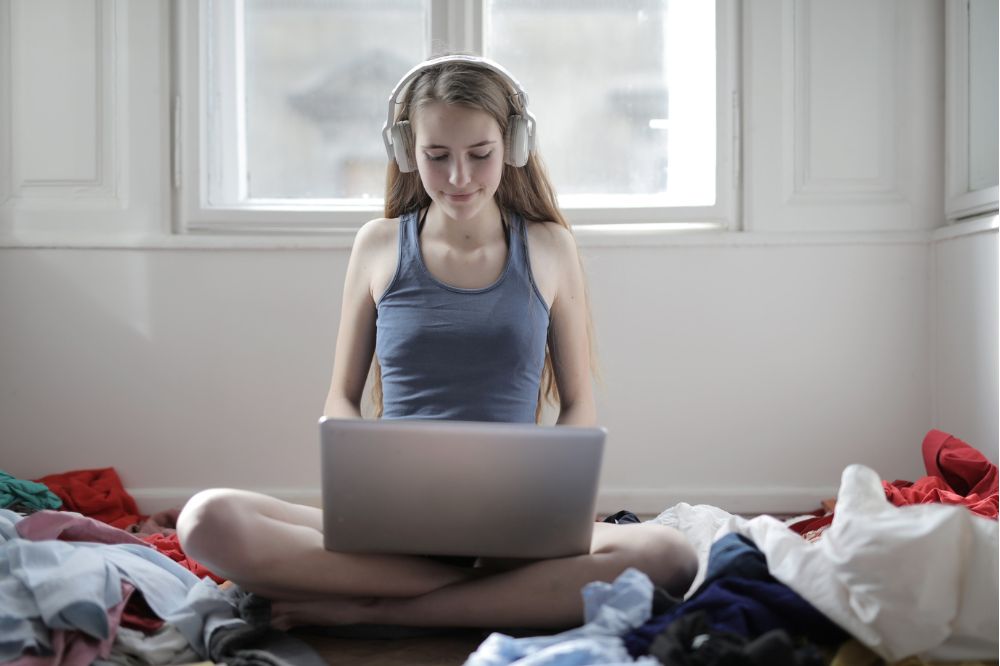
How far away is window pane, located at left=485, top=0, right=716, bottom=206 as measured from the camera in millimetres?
2607

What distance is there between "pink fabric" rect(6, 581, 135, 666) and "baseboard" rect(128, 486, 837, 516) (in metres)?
1.23

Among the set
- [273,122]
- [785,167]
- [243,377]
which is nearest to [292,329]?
[243,377]

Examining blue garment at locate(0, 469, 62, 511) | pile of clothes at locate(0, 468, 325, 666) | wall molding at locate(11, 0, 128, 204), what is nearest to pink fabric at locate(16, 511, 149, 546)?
pile of clothes at locate(0, 468, 325, 666)

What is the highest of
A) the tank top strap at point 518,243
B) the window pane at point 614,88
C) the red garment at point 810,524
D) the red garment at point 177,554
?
the window pane at point 614,88

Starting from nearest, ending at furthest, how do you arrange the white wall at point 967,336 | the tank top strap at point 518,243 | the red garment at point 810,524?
the tank top strap at point 518,243, the red garment at point 810,524, the white wall at point 967,336

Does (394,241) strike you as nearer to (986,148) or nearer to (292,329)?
(292,329)

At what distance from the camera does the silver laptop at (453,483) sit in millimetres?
1134

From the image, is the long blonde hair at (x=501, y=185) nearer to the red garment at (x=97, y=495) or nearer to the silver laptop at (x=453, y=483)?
the silver laptop at (x=453, y=483)

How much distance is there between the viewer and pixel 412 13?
8.52 ft

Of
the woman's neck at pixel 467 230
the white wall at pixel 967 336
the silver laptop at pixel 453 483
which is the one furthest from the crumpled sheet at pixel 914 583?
the white wall at pixel 967 336

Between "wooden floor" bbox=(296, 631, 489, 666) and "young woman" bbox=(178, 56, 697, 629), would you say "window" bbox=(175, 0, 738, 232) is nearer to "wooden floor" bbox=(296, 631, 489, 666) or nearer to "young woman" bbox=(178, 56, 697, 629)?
"young woman" bbox=(178, 56, 697, 629)

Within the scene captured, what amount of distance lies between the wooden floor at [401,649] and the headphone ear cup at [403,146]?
812 mm

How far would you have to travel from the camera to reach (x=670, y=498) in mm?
2471

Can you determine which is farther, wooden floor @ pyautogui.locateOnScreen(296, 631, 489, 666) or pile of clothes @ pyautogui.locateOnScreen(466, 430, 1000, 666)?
wooden floor @ pyautogui.locateOnScreen(296, 631, 489, 666)
